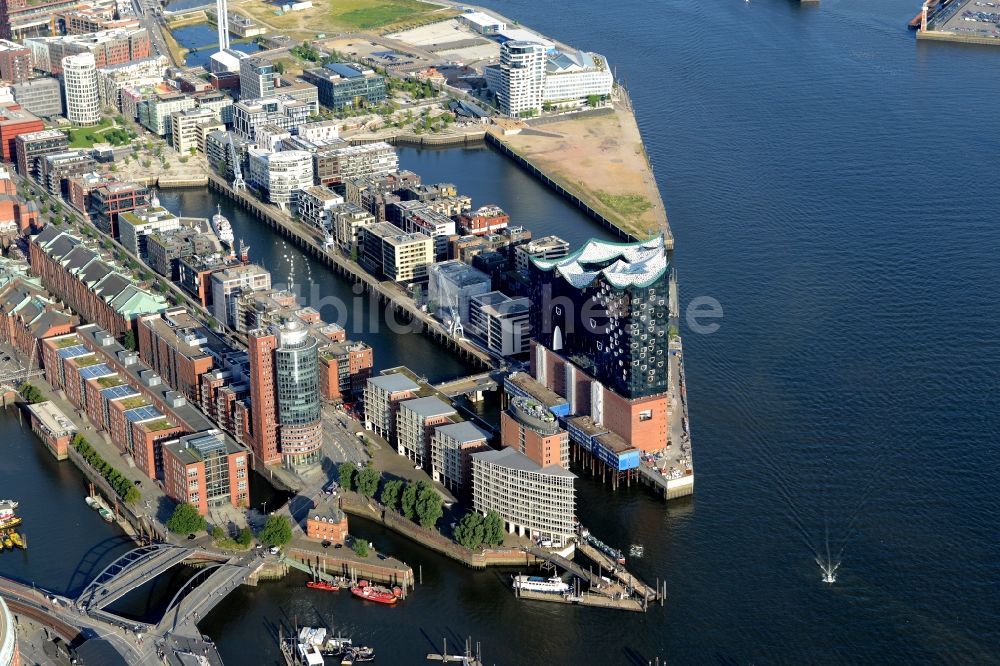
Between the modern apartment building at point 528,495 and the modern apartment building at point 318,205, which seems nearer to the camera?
the modern apartment building at point 528,495

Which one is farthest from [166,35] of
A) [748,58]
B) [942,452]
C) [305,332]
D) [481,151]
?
[942,452]

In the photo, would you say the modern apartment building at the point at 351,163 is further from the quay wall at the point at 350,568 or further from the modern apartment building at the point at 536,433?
the quay wall at the point at 350,568

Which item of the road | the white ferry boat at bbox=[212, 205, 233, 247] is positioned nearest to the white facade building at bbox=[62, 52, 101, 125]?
the road

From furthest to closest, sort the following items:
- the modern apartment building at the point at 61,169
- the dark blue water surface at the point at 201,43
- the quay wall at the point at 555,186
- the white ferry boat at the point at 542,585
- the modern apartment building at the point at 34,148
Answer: the dark blue water surface at the point at 201,43 < the modern apartment building at the point at 34,148 < the modern apartment building at the point at 61,169 < the quay wall at the point at 555,186 < the white ferry boat at the point at 542,585

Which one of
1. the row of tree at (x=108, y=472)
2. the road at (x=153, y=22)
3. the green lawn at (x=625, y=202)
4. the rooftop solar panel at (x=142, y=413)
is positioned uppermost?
the rooftop solar panel at (x=142, y=413)

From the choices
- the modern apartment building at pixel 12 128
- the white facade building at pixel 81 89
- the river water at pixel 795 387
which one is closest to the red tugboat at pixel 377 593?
the river water at pixel 795 387

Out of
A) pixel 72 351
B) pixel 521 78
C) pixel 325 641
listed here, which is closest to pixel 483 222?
pixel 72 351

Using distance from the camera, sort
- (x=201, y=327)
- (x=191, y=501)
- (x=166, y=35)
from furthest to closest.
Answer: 1. (x=166, y=35)
2. (x=201, y=327)
3. (x=191, y=501)

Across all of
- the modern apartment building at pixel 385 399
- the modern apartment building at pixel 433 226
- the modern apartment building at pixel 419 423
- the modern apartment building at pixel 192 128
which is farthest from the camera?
the modern apartment building at pixel 192 128

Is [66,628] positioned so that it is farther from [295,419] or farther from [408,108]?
[408,108]
